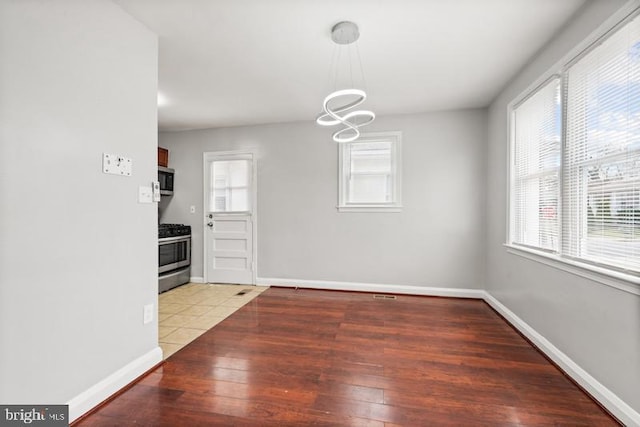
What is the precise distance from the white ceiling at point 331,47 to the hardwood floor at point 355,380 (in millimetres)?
2637

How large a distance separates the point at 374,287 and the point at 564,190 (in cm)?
266

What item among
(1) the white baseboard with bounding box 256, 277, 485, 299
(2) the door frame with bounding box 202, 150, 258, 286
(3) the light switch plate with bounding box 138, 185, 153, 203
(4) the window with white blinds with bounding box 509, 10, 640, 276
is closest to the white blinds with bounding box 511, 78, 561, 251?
(4) the window with white blinds with bounding box 509, 10, 640, 276

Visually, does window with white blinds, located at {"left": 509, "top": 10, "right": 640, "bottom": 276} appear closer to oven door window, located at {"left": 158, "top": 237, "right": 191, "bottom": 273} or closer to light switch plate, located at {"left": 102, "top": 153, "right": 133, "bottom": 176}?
light switch plate, located at {"left": 102, "top": 153, "right": 133, "bottom": 176}

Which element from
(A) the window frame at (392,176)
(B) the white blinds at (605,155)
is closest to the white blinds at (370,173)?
(A) the window frame at (392,176)

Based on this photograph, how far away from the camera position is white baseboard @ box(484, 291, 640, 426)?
1600 millimetres

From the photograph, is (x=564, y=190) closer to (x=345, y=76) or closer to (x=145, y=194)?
(x=345, y=76)

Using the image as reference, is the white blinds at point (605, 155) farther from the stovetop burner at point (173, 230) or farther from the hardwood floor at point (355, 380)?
the stovetop burner at point (173, 230)

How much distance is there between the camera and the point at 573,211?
7.09 ft

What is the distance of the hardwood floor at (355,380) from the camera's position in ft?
5.53

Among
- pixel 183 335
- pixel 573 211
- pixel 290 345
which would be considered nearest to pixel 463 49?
pixel 573 211

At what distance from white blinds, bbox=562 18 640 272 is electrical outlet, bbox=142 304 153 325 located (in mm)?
3192

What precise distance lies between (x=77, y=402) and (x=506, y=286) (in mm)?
3911

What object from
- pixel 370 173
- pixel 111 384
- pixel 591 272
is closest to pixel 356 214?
pixel 370 173

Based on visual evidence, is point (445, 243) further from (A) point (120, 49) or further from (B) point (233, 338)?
(A) point (120, 49)
